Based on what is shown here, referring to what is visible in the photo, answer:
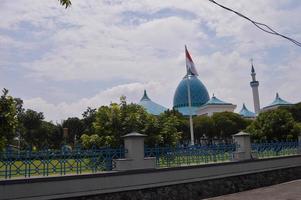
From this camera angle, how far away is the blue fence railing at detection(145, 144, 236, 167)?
13.0 m

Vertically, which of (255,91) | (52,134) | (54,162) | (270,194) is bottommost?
(270,194)

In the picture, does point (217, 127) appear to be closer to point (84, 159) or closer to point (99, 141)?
point (99, 141)

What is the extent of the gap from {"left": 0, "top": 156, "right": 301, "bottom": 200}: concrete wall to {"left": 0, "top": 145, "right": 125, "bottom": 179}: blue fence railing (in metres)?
0.40

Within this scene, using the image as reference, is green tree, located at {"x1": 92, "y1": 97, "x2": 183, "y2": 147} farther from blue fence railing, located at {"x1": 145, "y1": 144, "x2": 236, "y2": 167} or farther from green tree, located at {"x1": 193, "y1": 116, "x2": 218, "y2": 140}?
green tree, located at {"x1": 193, "y1": 116, "x2": 218, "y2": 140}

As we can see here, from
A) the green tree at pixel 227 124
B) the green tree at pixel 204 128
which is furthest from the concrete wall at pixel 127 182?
the green tree at pixel 227 124

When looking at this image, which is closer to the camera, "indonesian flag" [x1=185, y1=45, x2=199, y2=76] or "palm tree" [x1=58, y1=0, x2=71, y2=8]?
"palm tree" [x1=58, y1=0, x2=71, y2=8]

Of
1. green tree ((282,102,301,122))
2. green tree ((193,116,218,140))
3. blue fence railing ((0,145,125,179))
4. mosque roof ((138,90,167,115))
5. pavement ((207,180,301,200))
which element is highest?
mosque roof ((138,90,167,115))

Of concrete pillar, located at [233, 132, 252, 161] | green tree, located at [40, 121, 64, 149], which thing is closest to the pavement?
concrete pillar, located at [233, 132, 252, 161]

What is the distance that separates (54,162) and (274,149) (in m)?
12.2

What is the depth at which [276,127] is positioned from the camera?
2706 cm

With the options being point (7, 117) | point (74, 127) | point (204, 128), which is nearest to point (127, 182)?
point (7, 117)

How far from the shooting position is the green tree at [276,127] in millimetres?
26391

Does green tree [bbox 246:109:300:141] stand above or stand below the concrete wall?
above

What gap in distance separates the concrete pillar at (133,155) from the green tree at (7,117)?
3.51 meters
